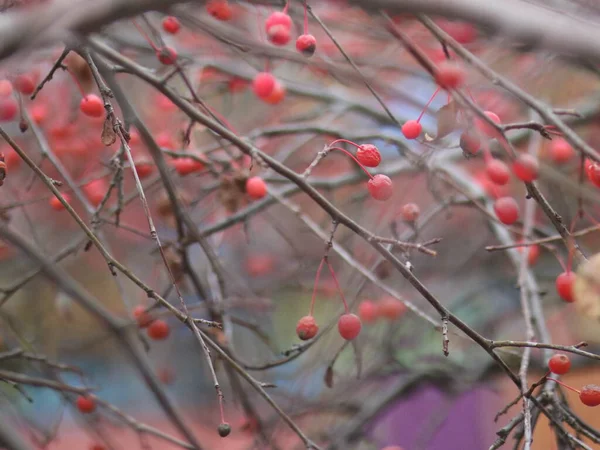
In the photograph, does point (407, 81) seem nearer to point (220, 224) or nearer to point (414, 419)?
point (414, 419)

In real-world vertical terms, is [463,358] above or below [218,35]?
below

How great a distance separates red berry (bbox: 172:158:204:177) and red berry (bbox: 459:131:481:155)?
2.54 ft

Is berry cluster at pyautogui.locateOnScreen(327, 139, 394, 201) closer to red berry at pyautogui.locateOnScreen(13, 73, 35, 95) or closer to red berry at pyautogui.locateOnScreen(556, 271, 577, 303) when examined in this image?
red berry at pyautogui.locateOnScreen(556, 271, 577, 303)

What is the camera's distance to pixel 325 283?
2.63 meters

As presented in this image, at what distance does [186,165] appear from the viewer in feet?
4.96

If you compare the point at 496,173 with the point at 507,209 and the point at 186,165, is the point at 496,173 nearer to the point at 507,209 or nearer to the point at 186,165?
the point at 507,209

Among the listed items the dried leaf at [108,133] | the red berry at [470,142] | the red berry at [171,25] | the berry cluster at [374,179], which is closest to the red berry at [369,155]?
the berry cluster at [374,179]

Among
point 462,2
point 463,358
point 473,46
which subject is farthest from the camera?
point 463,358

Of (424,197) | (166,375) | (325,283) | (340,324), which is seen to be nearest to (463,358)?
(325,283)

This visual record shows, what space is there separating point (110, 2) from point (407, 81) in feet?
9.73

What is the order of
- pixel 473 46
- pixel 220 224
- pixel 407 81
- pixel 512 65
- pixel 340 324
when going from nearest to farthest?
pixel 340 324, pixel 220 224, pixel 473 46, pixel 512 65, pixel 407 81

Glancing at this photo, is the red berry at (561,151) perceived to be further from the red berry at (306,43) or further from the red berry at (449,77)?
the red berry at (449,77)

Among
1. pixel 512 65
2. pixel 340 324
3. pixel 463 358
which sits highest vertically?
pixel 512 65

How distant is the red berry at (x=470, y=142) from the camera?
842 mm
